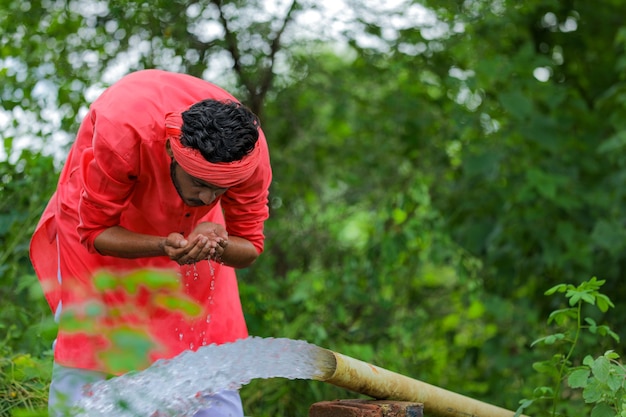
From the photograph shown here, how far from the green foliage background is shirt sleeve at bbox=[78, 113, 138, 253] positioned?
4.82 ft

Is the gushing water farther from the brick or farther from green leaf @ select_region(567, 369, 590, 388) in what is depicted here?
green leaf @ select_region(567, 369, 590, 388)

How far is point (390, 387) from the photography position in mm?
2717

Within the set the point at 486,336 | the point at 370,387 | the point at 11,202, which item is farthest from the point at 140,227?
the point at 486,336

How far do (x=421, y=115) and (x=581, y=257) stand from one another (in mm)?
1347

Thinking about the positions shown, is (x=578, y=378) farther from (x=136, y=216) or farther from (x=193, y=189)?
(x=136, y=216)

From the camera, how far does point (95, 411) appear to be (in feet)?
7.45

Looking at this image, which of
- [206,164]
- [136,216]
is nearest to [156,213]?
[136,216]

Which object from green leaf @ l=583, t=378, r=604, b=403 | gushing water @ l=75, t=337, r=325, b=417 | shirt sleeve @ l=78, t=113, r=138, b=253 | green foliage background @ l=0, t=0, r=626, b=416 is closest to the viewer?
gushing water @ l=75, t=337, r=325, b=417

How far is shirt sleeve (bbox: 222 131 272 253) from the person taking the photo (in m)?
2.75

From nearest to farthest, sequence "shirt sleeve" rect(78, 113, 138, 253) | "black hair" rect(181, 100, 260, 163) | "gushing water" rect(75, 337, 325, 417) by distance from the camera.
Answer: "gushing water" rect(75, 337, 325, 417) → "black hair" rect(181, 100, 260, 163) → "shirt sleeve" rect(78, 113, 138, 253)

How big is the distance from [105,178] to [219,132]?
380mm

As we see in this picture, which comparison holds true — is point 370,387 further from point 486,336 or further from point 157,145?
point 486,336

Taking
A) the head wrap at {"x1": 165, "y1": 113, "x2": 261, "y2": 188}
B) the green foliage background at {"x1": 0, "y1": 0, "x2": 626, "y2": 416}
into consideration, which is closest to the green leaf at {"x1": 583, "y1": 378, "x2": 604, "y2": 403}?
the head wrap at {"x1": 165, "y1": 113, "x2": 261, "y2": 188}

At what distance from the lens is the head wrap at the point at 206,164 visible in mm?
2441
